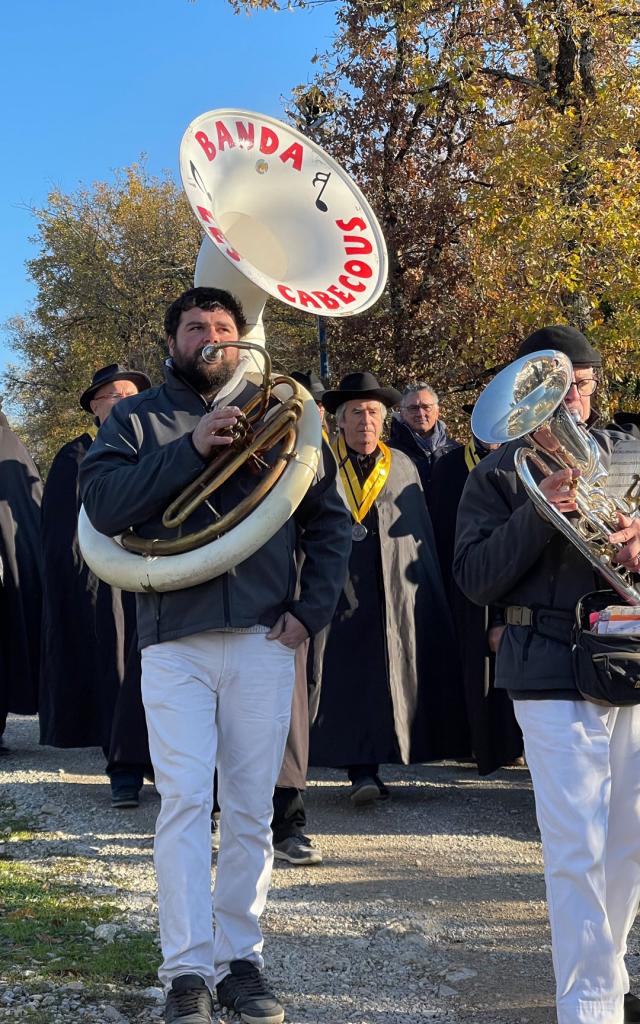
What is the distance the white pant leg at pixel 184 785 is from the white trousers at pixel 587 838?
96 centimetres

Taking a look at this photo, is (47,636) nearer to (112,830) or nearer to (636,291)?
(112,830)

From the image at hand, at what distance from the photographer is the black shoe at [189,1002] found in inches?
140

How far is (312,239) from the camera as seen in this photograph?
4703 millimetres

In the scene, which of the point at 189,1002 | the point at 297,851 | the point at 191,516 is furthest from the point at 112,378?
the point at 189,1002

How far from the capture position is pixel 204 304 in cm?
419

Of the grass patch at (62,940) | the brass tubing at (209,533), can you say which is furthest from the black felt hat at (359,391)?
the grass patch at (62,940)

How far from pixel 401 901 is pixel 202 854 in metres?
1.65

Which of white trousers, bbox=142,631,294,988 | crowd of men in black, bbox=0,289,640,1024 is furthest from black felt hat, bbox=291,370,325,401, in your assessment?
white trousers, bbox=142,631,294,988

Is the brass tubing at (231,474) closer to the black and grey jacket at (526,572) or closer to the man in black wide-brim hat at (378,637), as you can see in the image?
the black and grey jacket at (526,572)

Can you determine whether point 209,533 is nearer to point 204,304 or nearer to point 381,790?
point 204,304

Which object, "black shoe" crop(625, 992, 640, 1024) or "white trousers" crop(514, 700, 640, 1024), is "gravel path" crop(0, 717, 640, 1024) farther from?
"white trousers" crop(514, 700, 640, 1024)

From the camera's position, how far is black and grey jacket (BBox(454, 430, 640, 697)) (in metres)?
3.59

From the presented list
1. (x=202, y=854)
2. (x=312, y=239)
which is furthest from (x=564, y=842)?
(x=312, y=239)

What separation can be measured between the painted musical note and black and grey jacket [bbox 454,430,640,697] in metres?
1.36
